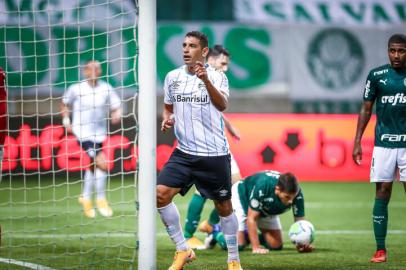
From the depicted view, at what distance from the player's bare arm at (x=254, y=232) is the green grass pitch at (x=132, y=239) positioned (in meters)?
0.11

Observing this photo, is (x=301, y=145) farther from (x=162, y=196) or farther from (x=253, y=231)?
(x=162, y=196)

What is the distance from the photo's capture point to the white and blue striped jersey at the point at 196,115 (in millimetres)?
6805

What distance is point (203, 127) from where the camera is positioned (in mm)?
6852

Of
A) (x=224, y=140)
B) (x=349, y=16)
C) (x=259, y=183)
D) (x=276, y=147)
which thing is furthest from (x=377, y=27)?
(x=224, y=140)

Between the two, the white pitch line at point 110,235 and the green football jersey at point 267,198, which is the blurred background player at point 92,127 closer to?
the white pitch line at point 110,235

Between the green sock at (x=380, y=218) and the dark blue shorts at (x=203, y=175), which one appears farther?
the green sock at (x=380, y=218)

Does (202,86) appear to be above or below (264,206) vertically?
above

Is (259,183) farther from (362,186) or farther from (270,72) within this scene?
(270,72)

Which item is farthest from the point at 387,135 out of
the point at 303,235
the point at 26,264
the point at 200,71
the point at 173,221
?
the point at 26,264

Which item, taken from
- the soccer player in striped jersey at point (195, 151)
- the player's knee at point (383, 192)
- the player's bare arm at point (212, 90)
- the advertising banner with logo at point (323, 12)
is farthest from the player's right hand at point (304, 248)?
the advertising banner with logo at point (323, 12)

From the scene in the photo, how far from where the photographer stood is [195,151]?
6.89m

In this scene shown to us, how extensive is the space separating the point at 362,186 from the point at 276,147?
154cm

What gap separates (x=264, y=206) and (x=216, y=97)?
2.14 meters

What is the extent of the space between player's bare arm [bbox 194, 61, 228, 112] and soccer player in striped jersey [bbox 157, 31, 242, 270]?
0.17 m
